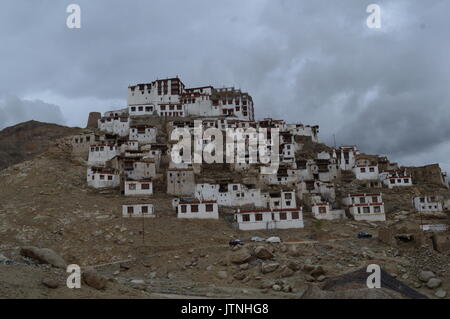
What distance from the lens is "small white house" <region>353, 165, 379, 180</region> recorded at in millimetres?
72312

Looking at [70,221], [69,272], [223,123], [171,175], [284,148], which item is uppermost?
[223,123]

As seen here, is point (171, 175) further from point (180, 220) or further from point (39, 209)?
point (39, 209)

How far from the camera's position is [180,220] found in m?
51.9

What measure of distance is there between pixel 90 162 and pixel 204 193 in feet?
70.0

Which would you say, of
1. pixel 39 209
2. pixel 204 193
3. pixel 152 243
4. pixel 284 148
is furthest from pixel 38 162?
pixel 284 148

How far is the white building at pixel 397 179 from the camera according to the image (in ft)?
228

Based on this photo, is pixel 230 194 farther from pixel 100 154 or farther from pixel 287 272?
pixel 287 272

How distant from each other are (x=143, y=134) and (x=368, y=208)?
40.4 metres

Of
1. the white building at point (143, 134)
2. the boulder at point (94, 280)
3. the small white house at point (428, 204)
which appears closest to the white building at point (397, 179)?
the small white house at point (428, 204)

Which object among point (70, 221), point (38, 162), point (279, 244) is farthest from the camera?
point (38, 162)

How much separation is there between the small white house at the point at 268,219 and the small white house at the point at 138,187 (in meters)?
13.6

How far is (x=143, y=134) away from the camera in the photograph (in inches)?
3088

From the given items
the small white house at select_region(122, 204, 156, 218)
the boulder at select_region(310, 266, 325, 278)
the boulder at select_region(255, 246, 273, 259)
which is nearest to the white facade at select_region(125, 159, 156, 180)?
the small white house at select_region(122, 204, 156, 218)

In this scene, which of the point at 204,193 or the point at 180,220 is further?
the point at 204,193
